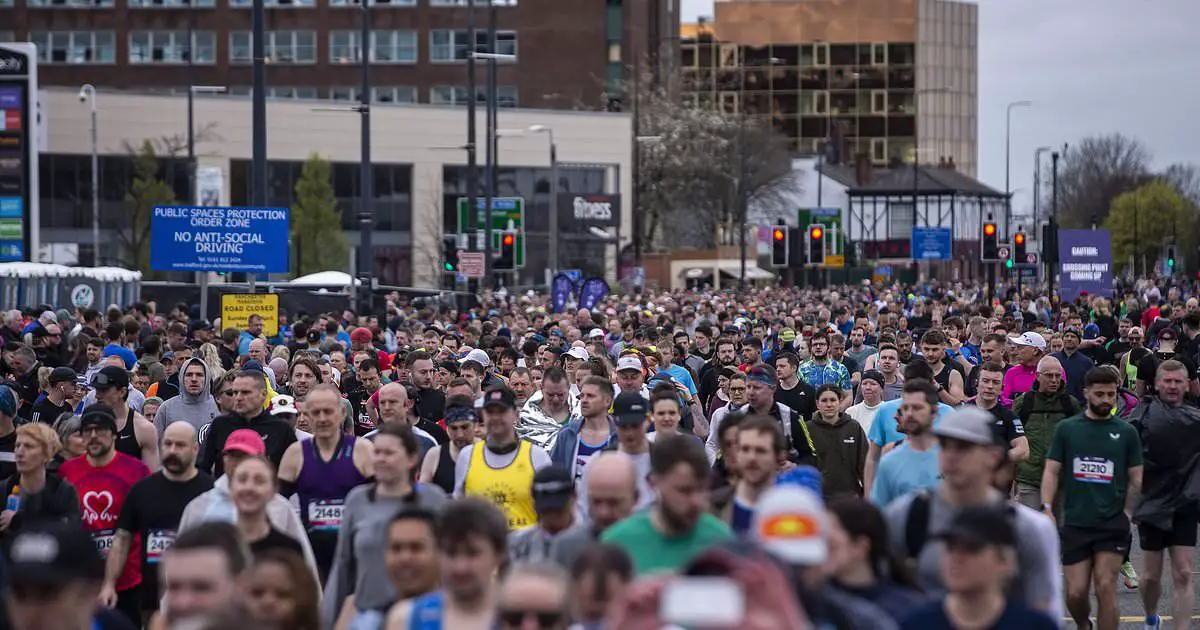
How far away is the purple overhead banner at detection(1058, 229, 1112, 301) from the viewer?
112ft

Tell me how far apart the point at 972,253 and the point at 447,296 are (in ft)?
280

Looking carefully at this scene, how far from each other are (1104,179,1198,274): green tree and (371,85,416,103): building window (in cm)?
4943

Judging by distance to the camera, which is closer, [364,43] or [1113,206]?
[364,43]

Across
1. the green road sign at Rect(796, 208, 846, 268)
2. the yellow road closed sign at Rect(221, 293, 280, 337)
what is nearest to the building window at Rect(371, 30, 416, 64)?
the green road sign at Rect(796, 208, 846, 268)

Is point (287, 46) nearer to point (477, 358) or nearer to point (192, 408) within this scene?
point (477, 358)

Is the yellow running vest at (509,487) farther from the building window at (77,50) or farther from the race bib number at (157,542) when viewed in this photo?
the building window at (77,50)

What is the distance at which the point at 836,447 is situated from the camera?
43.0 feet

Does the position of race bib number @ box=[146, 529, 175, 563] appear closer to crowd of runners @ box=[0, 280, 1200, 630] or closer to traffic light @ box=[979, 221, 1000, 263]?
crowd of runners @ box=[0, 280, 1200, 630]

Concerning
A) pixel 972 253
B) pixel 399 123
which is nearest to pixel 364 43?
pixel 399 123

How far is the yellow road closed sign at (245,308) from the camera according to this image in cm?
2392

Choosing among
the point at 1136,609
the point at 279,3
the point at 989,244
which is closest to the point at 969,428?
the point at 1136,609

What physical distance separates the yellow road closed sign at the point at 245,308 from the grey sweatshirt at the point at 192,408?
9.53 metres

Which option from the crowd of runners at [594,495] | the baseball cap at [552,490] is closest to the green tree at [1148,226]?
the crowd of runners at [594,495]

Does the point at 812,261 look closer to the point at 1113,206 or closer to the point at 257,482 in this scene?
the point at 257,482
